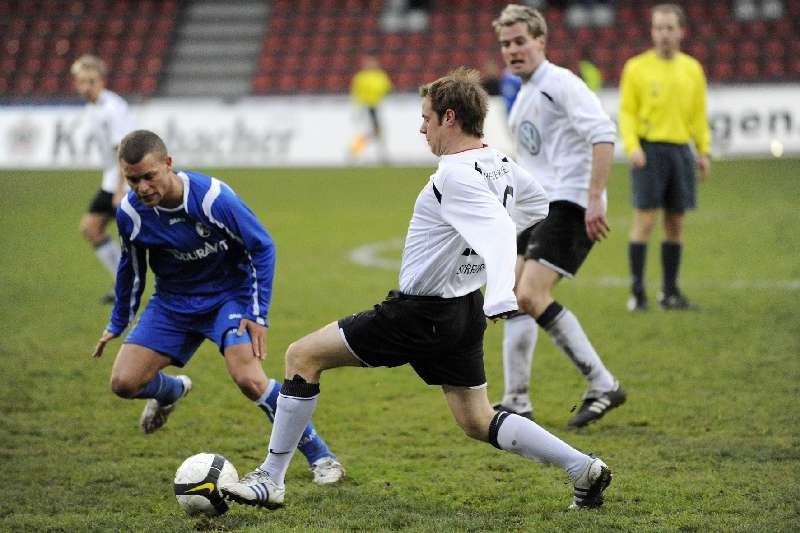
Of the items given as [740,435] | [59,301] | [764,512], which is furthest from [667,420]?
[59,301]

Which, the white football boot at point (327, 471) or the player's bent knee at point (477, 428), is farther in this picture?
the white football boot at point (327, 471)

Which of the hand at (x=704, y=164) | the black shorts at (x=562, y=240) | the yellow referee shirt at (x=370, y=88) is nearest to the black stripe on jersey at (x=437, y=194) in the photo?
the black shorts at (x=562, y=240)

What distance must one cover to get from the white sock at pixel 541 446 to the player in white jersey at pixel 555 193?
1.60m

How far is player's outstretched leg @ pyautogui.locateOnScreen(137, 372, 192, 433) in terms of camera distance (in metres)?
5.82

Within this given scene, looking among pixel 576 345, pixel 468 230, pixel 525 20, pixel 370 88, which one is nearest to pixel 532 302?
pixel 576 345

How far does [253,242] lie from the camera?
5340 mm

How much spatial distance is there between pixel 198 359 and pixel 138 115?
1701 centimetres

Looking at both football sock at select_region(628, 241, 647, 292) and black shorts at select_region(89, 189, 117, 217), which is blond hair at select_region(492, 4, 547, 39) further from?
black shorts at select_region(89, 189, 117, 217)

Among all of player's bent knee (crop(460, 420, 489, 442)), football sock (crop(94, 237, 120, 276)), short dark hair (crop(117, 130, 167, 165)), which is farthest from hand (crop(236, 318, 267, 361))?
football sock (crop(94, 237, 120, 276))

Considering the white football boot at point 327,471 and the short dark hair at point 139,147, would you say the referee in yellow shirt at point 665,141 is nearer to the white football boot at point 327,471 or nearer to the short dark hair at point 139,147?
the white football boot at point 327,471

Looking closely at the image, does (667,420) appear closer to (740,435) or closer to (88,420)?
(740,435)

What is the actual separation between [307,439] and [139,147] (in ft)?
5.16

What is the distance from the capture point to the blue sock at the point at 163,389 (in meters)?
5.76

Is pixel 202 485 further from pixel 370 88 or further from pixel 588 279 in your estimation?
pixel 370 88
